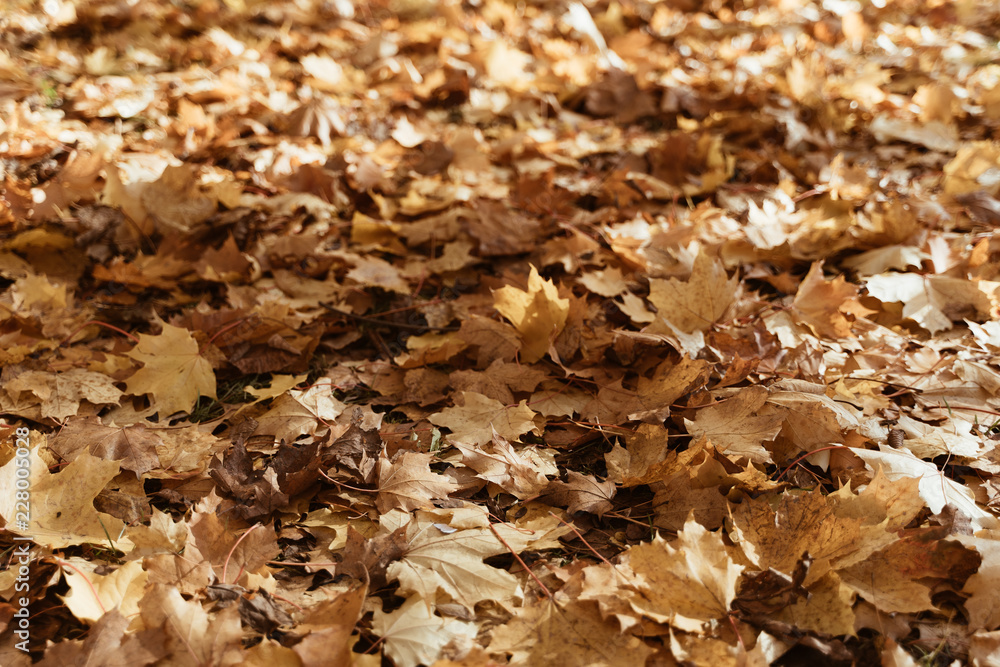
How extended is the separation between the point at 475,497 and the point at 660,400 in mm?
497

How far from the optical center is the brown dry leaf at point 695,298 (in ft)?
5.73

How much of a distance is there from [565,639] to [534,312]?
2.81ft

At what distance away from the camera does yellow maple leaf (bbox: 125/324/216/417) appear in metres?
1.76

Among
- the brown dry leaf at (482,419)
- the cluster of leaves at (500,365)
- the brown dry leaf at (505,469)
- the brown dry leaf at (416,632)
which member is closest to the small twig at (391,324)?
the cluster of leaves at (500,365)

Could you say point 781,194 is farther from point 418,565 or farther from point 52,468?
point 52,468

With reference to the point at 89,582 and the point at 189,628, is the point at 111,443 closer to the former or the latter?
the point at 89,582

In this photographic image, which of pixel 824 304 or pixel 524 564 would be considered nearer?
pixel 524 564

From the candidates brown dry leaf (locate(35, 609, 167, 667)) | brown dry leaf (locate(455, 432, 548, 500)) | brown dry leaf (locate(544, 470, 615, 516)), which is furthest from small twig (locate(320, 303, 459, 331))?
brown dry leaf (locate(35, 609, 167, 667))

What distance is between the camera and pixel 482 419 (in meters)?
1.63

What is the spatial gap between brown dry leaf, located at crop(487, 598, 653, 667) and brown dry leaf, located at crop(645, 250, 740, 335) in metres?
0.81

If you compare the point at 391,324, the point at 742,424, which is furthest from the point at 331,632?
the point at 391,324

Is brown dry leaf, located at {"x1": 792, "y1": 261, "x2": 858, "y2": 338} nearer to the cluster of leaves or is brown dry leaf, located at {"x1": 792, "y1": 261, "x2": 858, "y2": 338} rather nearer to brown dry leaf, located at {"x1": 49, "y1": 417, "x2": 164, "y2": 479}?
the cluster of leaves

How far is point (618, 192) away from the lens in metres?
2.63

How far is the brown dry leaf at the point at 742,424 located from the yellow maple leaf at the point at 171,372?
1.26 m
